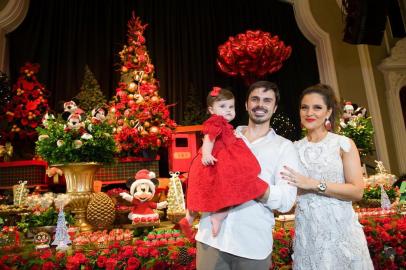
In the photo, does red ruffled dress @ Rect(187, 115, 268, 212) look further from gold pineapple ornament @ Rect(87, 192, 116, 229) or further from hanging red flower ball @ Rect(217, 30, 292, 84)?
hanging red flower ball @ Rect(217, 30, 292, 84)

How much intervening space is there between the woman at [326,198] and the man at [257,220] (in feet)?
0.69

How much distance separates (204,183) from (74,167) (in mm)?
1416

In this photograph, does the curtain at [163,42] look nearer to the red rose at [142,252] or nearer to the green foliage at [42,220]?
the green foliage at [42,220]

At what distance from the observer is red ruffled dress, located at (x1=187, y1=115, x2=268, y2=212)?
131 cm

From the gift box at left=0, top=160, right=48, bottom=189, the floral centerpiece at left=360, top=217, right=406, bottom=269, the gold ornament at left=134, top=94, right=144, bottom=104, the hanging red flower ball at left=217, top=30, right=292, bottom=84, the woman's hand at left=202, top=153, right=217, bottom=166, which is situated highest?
the hanging red flower ball at left=217, top=30, right=292, bottom=84

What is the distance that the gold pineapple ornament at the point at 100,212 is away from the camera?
246cm

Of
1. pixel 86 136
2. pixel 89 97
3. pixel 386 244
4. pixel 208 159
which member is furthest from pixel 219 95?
pixel 89 97

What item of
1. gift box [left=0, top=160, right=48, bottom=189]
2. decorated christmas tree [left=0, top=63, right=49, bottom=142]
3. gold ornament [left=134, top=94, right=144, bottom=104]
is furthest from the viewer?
decorated christmas tree [left=0, top=63, right=49, bottom=142]

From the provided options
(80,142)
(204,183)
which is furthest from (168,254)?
(80,142)

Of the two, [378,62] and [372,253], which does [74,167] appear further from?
[378,62]

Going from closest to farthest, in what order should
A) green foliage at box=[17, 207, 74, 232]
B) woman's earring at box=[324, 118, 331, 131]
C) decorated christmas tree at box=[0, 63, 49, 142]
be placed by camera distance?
woman's earring at box=[324, 118, 331, 131]
green foliage at box=[17, 207, 74, 232]
decorated christmas tree at box=[0, 63, 49, 142]

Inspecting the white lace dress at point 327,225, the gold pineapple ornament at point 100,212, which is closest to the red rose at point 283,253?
the white lace dress at point 327,225

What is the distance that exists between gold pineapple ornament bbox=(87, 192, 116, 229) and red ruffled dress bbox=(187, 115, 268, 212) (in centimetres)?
124

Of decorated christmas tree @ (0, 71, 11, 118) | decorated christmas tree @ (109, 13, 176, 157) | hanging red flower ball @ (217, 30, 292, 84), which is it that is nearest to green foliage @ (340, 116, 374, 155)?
hanging red flower ball @ (217, 30, 292, 84)
